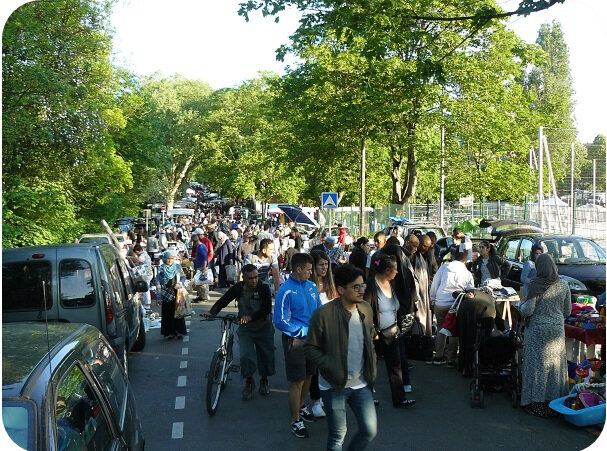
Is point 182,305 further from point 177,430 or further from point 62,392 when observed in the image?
point 62,392

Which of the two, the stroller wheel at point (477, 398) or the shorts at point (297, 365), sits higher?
the shorts at point (297, 365)

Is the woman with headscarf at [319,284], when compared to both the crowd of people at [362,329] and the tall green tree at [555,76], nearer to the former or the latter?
the crowd of people at [362,329]

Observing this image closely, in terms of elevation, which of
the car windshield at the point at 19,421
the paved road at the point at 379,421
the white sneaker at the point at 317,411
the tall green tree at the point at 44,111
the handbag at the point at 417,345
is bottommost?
the paved road at the point at 379,421

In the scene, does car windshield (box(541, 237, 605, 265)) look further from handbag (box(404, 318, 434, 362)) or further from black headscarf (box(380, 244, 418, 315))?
black headscarf (box(380, 244, 418, 315))

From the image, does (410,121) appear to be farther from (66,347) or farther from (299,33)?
(66,347)

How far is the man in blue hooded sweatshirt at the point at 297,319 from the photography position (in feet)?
24.3

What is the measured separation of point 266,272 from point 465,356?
3.14m

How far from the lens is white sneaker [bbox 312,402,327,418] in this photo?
7.98 meters

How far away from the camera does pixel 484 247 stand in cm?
1233

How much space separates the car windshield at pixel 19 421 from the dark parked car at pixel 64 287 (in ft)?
16.5

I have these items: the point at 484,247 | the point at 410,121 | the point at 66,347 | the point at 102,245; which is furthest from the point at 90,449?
the point at 410,121

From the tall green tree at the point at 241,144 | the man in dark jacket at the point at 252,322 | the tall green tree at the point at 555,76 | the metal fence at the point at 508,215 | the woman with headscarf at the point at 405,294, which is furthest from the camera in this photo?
the tall green tree at the point at 555,76

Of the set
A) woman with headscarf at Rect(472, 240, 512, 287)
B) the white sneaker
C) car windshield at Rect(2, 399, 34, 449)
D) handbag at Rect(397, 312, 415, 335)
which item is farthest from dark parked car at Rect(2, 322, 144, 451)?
woman with headscarf at Rect(472, 240, 512, 287)

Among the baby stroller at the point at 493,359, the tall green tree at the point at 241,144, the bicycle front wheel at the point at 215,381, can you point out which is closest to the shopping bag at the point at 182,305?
the bicycle front wheel at the point at 215,381
